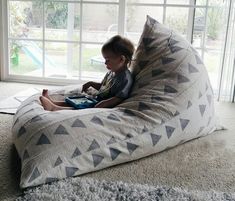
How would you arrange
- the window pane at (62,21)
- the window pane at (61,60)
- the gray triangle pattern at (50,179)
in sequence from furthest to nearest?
1. the window pane at (61,60)
2. the window pane at (62,21)
3. the gray triangle pattern at (50,179)

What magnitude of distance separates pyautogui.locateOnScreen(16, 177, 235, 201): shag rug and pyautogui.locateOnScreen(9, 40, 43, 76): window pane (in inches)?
94.8

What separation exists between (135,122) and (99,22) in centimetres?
199

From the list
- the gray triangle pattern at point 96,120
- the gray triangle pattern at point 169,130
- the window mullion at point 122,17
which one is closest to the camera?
the gray triangle pattern at point 96,120

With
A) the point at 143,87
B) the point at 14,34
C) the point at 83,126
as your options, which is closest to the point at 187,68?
the point at 143,87

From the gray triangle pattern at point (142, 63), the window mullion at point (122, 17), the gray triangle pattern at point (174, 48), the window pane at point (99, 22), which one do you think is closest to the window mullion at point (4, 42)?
the window pane at point (99, 22)

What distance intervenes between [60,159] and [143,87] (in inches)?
27.9

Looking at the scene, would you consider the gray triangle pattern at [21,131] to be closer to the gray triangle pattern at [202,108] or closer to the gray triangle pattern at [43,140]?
the gray triangle pattern at [43,140]

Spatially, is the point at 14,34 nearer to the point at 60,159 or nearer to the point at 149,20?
the point at 149,20

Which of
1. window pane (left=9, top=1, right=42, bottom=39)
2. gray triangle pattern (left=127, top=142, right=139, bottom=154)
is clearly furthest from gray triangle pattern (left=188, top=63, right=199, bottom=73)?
window pane (left=9, top=1, right=42, bottom=39)

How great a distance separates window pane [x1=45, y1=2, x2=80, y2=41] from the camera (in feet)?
12.0

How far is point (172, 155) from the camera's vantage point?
2.02 meters

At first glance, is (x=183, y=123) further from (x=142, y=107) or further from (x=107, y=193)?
(x=107, y=193)

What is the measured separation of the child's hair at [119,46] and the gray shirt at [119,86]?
10 centimetres

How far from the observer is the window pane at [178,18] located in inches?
137
